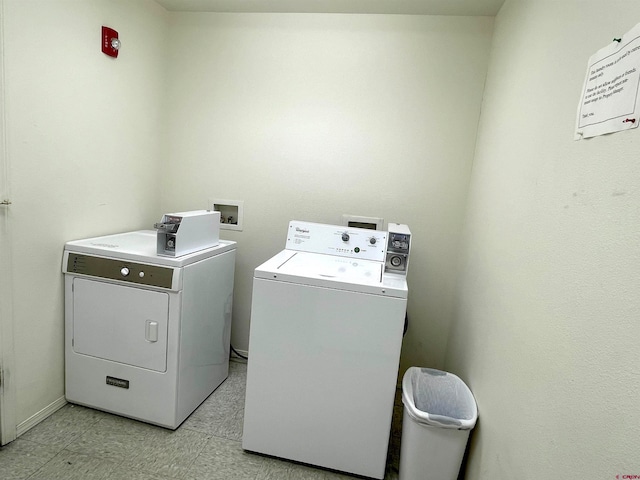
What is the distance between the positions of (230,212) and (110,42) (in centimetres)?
116

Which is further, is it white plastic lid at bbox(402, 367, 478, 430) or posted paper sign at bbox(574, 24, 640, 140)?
white plastic lid at bbox(402, 367, 478, 430)

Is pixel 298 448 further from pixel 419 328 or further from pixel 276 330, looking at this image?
pixel 419 328

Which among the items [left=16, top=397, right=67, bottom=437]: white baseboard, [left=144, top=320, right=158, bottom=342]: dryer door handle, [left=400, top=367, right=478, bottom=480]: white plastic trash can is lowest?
[left=16, top=397, right=67, bottom=437]: white baseboard

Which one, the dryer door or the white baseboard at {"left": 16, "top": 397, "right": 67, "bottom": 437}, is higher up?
the dryer door

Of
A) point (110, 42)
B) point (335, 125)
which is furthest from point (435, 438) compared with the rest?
point (110, 42)

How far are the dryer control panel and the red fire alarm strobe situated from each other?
4.62 feet

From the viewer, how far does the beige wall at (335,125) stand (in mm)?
2064

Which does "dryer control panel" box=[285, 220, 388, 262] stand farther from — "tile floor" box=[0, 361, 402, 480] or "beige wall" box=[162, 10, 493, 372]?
"tile floor" box=[0, 361, 402, 480]

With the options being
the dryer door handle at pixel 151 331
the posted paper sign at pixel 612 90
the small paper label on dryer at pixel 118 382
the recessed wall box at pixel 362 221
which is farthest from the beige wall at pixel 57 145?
the posted paper sign at pixel 612 90

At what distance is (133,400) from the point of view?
175 centimetres

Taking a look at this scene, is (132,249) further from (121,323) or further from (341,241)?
(341,241)

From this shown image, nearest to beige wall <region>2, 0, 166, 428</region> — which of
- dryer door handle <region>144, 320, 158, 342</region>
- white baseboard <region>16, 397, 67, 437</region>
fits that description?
white baseboard <region>16, 397, 67, 437</region>

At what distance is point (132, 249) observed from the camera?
174 centimetres

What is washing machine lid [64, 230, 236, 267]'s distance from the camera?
1619mm
